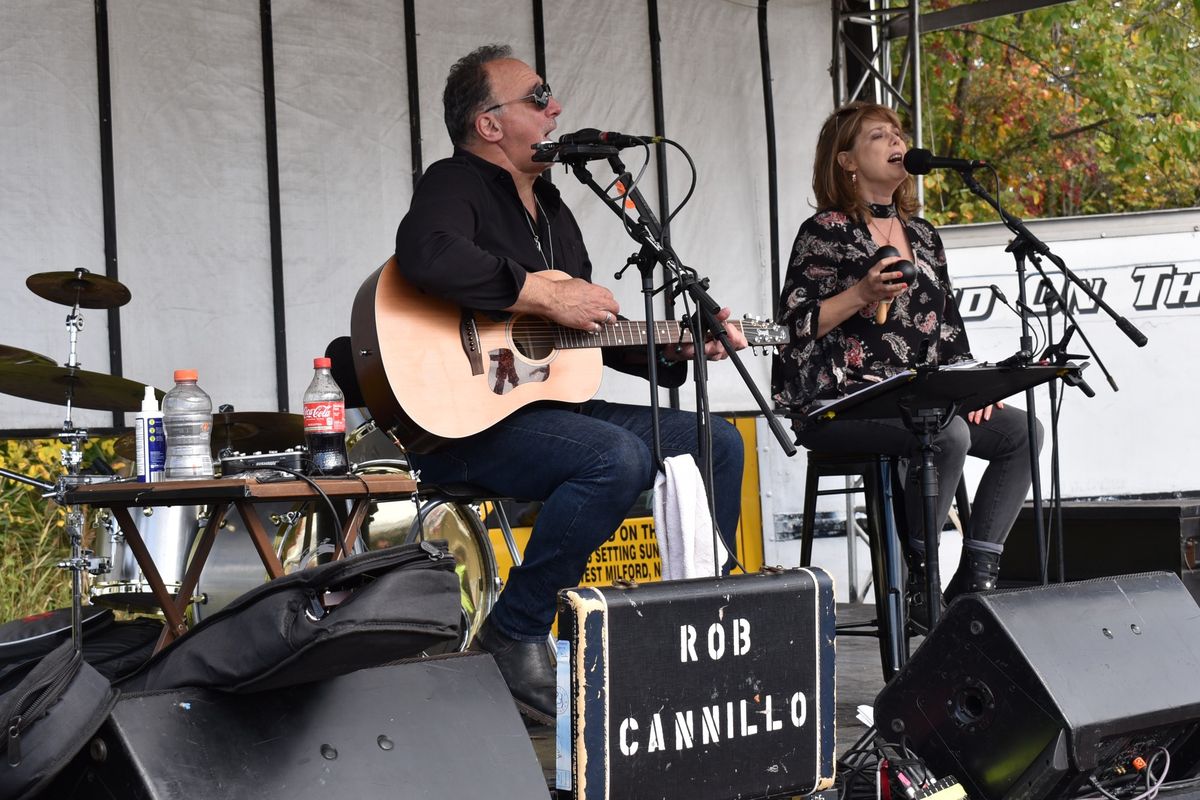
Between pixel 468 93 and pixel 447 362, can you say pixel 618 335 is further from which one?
pixel 468 93

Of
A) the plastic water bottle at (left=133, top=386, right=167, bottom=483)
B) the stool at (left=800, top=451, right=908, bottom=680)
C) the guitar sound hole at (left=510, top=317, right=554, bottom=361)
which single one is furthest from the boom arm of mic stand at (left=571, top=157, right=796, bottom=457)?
the plastic water bottle at (left=133, top=386, right=167, bottom=483)

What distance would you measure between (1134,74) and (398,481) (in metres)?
10.9

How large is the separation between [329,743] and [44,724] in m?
0.39

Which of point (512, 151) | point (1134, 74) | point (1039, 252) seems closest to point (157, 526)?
point (512, 151)

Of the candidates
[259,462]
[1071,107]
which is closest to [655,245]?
[259,462]

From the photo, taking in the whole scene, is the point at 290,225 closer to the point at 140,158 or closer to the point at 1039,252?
the point at 140,158

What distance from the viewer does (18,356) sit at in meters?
3.15

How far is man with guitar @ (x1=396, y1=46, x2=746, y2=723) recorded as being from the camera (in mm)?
2930

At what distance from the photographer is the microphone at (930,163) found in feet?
11.1

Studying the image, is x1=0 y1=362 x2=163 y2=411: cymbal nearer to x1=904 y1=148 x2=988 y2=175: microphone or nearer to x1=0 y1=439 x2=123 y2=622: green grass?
x1=0 y1=439 x2=123 y2=622: green grass

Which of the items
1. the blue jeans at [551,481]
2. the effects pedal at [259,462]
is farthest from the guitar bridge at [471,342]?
the effects pedal at [259,462]

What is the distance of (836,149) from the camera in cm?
387

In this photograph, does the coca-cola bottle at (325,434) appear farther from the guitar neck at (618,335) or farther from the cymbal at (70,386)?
the cymbal at (70,386)

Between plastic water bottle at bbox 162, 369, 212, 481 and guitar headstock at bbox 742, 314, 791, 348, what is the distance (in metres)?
1.38
